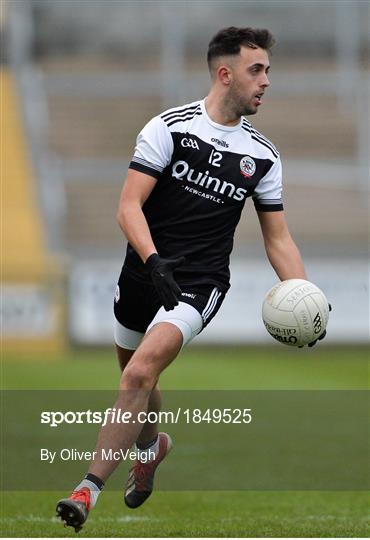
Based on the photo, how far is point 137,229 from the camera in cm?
623

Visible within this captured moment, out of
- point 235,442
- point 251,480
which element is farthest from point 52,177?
point 251,480

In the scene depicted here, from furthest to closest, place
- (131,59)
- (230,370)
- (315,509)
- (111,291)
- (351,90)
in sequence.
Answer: (131,59)
(351,90)
(111,291)
(230,370)
(315,509)

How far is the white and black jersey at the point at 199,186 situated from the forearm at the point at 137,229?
0.36m

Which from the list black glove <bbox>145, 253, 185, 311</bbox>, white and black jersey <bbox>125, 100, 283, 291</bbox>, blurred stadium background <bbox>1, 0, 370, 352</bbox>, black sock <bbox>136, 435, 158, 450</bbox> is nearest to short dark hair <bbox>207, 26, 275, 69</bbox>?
white and black jersey <bbox>125, 100, 283, 291</bbox>

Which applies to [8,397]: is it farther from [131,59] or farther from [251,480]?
[131,59]

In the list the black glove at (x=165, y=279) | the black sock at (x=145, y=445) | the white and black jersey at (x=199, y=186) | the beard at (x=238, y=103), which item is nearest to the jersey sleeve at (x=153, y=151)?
the white and black jersey at (x=199, y=186)

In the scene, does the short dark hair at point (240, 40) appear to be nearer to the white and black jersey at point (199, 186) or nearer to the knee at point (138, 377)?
the white and black jersey at point (199, 186)

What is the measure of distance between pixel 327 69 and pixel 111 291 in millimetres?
11015

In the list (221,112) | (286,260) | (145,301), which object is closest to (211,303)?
(145,301)

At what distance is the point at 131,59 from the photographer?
88.7 ft

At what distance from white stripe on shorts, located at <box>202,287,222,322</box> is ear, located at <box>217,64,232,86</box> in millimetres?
1174

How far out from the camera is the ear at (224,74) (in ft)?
21.6

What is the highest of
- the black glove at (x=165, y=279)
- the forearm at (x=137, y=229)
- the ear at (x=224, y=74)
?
the ear at (x=224, y=74)

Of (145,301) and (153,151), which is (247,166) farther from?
(145,301)
